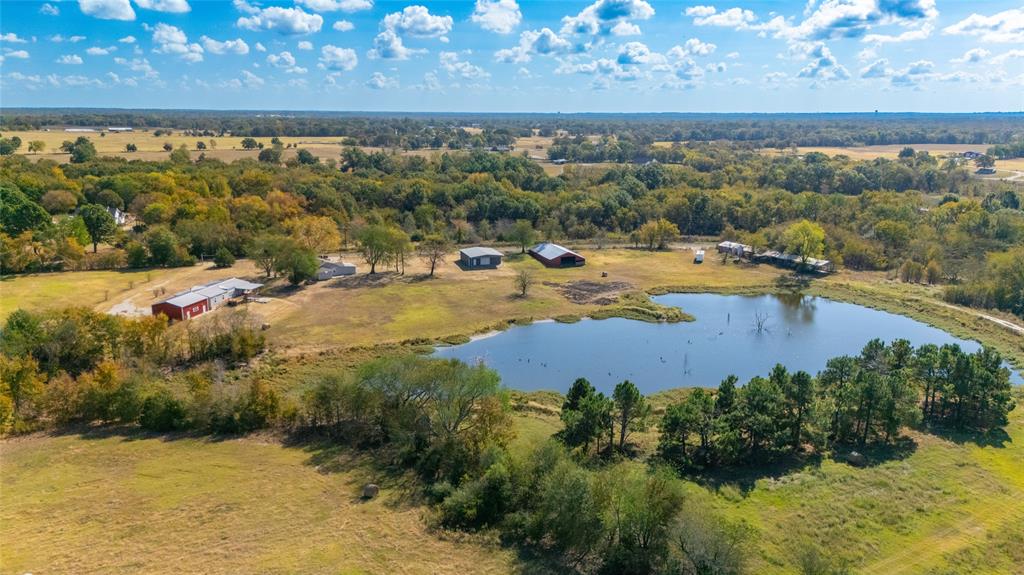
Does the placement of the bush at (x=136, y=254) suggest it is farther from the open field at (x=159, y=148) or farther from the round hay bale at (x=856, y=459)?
the round hay bale at (x=856, y=459)

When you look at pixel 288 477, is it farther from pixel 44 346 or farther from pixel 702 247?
pixel 702 247

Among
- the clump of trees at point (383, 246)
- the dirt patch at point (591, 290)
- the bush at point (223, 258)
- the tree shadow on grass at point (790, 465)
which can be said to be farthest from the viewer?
the bush at point (223, 258)

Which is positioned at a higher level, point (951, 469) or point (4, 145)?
point (4, 145)

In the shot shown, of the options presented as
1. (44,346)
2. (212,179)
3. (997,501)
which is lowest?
(997,501)

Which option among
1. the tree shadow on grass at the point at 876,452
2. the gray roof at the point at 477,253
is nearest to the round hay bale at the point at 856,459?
the tree shadow on grass at the point at 876,452

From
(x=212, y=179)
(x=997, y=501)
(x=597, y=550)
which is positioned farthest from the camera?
(x=212, y=179)

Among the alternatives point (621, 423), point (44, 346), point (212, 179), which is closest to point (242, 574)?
point (621, 423)
